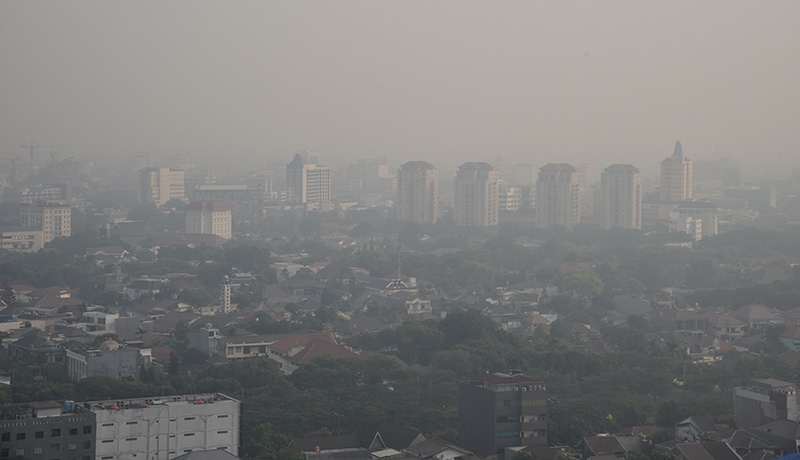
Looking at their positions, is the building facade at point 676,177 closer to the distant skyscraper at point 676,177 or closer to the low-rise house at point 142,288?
the distant skyscraper at point 676,177

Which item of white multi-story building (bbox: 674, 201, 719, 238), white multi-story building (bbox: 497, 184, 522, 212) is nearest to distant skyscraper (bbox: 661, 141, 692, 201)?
white multi-story building (bbox: 674, 201, 719, 238)

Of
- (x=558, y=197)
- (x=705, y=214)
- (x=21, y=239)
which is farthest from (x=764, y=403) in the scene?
(x=558, y=197)

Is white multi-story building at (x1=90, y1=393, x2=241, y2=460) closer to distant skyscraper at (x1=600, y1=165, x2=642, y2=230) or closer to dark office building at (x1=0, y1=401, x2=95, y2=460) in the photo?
dark office building at (x1=0, y1=401, x2=95, y2=460)

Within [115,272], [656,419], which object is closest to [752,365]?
[656,419]

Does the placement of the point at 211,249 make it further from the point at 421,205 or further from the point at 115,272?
the point at 421,205

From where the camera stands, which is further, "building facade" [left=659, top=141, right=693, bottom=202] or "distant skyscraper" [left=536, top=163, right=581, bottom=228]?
"building facade" [left=659, top=141, right=693, bottom=202]

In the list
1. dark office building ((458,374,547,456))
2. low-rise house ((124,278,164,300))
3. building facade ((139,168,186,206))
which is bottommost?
dark office building ((458,374,547,456))

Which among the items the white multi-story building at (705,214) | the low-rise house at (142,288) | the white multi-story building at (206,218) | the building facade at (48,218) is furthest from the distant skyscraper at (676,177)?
the low-rise house at (142,288)
